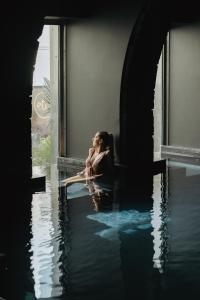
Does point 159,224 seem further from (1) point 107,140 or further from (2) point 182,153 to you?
(2) point 182,153

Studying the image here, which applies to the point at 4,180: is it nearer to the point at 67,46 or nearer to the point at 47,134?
the point at 67,46

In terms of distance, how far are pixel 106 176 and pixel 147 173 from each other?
1084 millimetres

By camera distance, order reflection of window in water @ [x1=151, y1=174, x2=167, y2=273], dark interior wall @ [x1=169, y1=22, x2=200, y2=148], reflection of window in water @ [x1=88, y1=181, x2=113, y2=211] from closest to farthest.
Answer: reflection of window in water @ [x1=151, y1=174, x2=167, y2=273]
reflection of window in water @ [x1=88, y1=181, x2=113, y2=211]
dark interior wall @ [x1=169, y1=22, x2=200, y2=148]

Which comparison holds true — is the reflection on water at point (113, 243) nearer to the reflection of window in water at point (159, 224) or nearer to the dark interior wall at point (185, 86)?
the reflection of window in water at point (159, 224)

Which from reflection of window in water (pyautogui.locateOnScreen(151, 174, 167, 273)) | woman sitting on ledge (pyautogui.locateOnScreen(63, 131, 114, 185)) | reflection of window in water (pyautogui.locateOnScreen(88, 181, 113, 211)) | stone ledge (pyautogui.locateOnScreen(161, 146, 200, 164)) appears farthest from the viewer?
stone ledge (pyautogui.locateOnScreen(161, 146, 200, 164))

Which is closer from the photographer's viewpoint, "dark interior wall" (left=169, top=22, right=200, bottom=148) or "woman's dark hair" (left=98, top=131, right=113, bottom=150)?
"woman's dark hair" (left=98, top=131, right=113, bottom=150)

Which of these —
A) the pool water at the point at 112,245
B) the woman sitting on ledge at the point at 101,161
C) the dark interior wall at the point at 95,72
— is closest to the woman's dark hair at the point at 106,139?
the woman sitting on ledge at the point at 101,161

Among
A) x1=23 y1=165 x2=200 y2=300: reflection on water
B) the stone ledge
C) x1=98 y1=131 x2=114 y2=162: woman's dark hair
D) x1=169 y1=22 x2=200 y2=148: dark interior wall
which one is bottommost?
x1=23 y1=165 x2=200 y2=300: reflection on water

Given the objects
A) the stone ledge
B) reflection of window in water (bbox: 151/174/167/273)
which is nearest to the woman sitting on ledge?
reflection of window in water (bbox: 151/174/167/273)

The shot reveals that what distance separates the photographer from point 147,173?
39.4 ft

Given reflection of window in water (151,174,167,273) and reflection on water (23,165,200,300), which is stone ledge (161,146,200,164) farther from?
reflection on water (23,165,200,300)

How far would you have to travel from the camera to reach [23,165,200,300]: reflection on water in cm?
509

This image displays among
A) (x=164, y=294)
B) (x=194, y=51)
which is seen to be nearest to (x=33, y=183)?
(x=164, y=294)

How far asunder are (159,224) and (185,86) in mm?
7759
